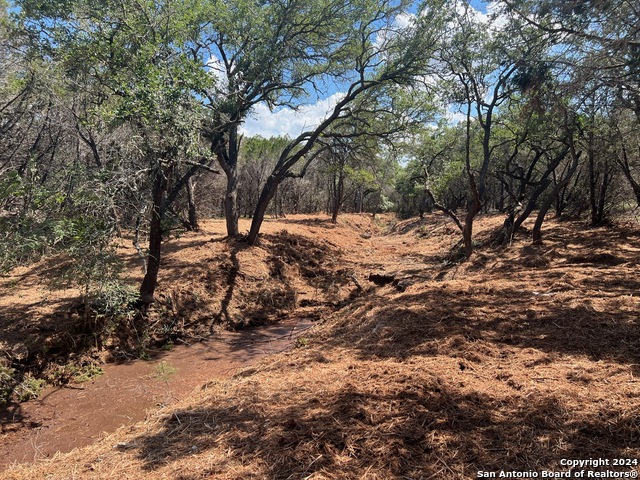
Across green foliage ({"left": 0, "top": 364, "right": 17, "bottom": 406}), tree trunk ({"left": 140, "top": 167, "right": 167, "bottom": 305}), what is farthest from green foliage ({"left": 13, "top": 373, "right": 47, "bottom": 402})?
tree trunk ({"left": 140, "top": 167, "right": 167, "bottom": 305})

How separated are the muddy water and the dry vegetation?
933mm

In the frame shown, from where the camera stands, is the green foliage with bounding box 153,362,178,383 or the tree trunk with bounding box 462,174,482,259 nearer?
the green foliage with bounding box 153,362,178,383

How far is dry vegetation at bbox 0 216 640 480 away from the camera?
2631 millimetres

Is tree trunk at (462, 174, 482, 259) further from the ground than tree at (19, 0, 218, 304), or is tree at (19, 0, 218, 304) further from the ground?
tree at (19, 0, 218, 304)

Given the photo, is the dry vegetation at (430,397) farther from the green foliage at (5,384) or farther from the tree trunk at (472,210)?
the tree trunk at (472,210)

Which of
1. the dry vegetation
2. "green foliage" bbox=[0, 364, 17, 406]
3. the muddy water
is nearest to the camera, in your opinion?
the dry vegetation

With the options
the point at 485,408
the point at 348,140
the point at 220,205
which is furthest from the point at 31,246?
the point at 220,205

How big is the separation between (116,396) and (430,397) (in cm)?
513

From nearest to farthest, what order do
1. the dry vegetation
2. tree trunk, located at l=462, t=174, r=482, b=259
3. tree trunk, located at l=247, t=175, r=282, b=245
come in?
the dry vegetation → tree trunk, located at l=462, t=174, r=482, b=259 → tree trunk, located at l=247, t=175, r=282, b=245

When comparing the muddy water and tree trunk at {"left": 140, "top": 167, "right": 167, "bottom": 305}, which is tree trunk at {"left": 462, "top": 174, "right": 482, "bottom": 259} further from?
tree trunk at {"left": 140, "top": 167, "right": 167, "bottom": 305}

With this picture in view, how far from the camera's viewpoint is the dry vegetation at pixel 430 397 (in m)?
2.63

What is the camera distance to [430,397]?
331 cm

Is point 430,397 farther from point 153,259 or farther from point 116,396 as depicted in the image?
point 153,259

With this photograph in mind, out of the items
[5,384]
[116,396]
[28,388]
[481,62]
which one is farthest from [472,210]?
[5,384]
